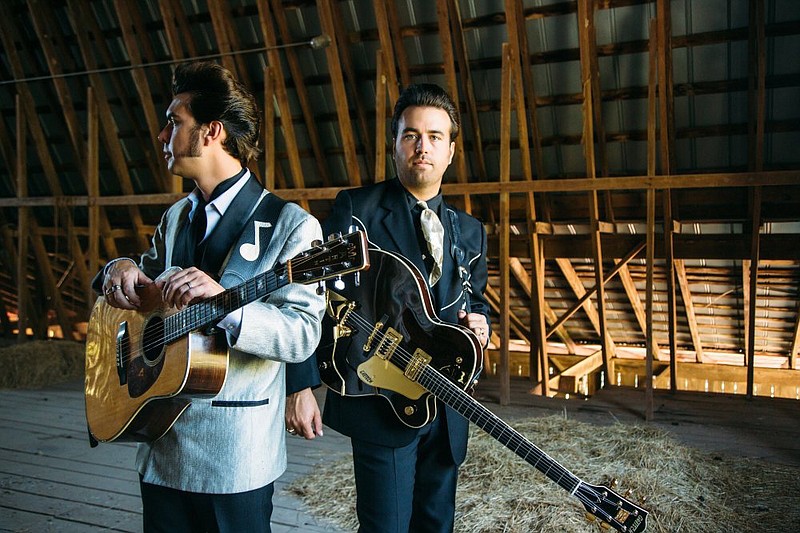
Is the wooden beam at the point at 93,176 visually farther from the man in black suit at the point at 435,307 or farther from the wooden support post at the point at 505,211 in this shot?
the man in black suit at the point at 435,307

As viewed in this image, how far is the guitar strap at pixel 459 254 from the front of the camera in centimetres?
194

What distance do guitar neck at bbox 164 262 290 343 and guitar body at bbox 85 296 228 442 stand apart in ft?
0.09

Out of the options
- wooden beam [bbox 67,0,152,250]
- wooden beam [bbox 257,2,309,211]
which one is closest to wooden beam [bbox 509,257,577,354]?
wooden beam [bbox 257,2,309,211]

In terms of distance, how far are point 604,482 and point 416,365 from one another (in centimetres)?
131

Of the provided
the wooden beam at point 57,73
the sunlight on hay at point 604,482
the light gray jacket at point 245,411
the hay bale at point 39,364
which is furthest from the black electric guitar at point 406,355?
the wooden beam at point 57,73

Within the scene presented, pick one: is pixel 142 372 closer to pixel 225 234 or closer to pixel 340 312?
pixel 225 234

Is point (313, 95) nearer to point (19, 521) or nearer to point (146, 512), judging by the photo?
point (19, 521)

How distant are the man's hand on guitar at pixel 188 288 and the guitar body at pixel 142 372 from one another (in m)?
0.08

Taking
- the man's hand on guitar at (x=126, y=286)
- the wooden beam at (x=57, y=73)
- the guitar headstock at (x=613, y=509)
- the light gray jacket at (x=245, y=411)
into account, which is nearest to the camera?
the light gray jacket at (x=245, y=411)

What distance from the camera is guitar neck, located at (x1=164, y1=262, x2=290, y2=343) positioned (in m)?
1.36

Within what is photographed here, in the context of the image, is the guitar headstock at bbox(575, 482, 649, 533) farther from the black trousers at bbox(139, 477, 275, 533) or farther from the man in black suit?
the black trousers at bbox(139, 477, 275, 533)

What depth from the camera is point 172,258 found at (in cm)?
164

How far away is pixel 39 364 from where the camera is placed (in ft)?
20.9

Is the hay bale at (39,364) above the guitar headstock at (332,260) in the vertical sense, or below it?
below
